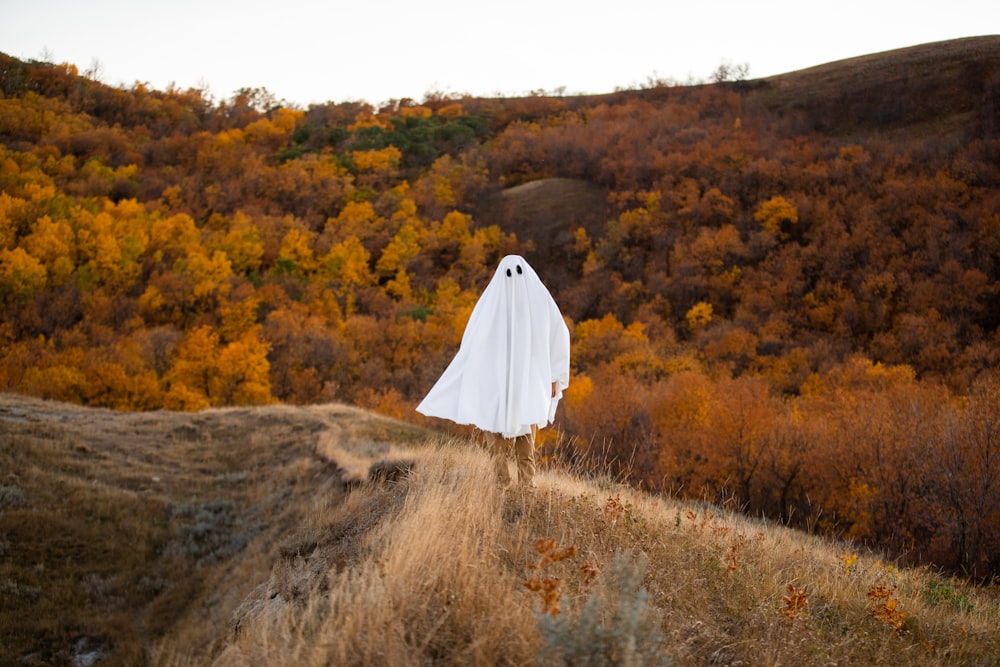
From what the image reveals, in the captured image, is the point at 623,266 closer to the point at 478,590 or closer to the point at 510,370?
the point at 510,370

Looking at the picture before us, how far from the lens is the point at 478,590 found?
3.43 meters

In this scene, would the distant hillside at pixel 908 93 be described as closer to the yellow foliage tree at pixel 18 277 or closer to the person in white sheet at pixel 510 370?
the person in white sheet at pixel 510 370

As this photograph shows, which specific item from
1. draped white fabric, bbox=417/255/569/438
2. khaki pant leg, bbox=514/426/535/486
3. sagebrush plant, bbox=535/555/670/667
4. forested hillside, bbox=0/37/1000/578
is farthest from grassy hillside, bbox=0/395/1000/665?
forested hillside, bbox=0/37/1000/578

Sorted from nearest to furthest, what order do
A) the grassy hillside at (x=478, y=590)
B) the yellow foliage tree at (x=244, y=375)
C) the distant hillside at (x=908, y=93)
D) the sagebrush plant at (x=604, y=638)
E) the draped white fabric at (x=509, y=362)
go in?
the sagebrush plant at (x=604, y=638)
the grassy hillside at (x=478, y=590)
the draped white fabric at (x=509, y=362)
the yellow foliage tree at (x=244, y=375)
the distant hillside at (x=908, y=93)

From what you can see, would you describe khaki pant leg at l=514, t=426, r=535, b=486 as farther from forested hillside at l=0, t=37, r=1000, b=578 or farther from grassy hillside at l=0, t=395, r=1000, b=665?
forested hillside at l=0, t=37, r=1000, b=578

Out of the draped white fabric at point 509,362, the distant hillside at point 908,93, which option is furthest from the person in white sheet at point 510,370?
the distant hillside at point 908,93

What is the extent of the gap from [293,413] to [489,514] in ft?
68.1

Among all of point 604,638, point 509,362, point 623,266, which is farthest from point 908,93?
point 604,638

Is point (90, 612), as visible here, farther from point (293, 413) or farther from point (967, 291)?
point (967, 291)

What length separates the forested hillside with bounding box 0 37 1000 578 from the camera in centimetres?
2752

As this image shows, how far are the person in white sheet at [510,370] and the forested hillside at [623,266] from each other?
11.4m

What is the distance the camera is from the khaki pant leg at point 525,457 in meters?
5.89

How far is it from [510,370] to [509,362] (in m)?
0.08

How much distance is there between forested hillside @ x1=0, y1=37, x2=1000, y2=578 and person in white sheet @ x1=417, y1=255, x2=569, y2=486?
11.4m
